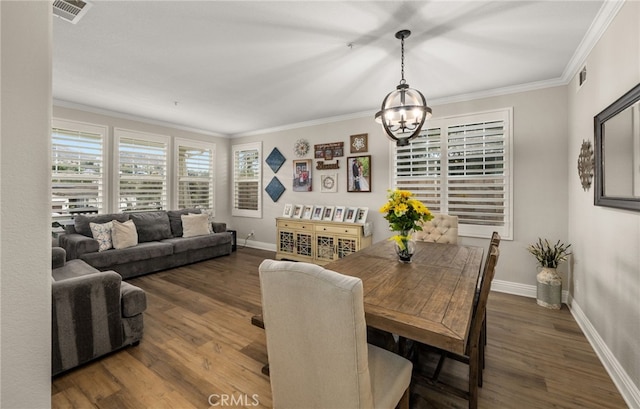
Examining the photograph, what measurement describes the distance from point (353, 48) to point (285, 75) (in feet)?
3.09

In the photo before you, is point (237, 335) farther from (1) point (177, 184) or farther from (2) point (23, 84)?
(1) point (177, 184)

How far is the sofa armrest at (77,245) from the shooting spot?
3598mm

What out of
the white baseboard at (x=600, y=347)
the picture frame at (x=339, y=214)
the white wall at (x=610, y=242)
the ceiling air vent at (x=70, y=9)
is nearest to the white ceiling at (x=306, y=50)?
the ceiling air vent at (x=70, y=9)

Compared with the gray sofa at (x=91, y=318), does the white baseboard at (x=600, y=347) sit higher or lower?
lower

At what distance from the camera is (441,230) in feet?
10.1

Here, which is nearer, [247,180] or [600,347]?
[600,347]

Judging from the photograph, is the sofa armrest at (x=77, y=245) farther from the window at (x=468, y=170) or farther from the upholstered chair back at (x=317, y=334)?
the window at (x=468, y=170)

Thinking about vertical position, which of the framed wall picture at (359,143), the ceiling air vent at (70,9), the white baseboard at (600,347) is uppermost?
the ceiling air vent at (70,9)

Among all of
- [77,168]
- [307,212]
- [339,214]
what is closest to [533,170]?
[339,214]

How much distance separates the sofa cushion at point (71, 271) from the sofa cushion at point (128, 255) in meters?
0.69

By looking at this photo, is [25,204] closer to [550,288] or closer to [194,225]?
[550,288]

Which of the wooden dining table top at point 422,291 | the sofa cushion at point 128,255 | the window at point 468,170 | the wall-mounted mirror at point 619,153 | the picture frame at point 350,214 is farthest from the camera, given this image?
the picture frame at point 350,214

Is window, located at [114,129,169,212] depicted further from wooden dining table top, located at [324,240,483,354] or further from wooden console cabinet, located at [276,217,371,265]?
wooden dining table top, located at [324,240,483,354]

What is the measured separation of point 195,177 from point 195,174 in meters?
0.06
